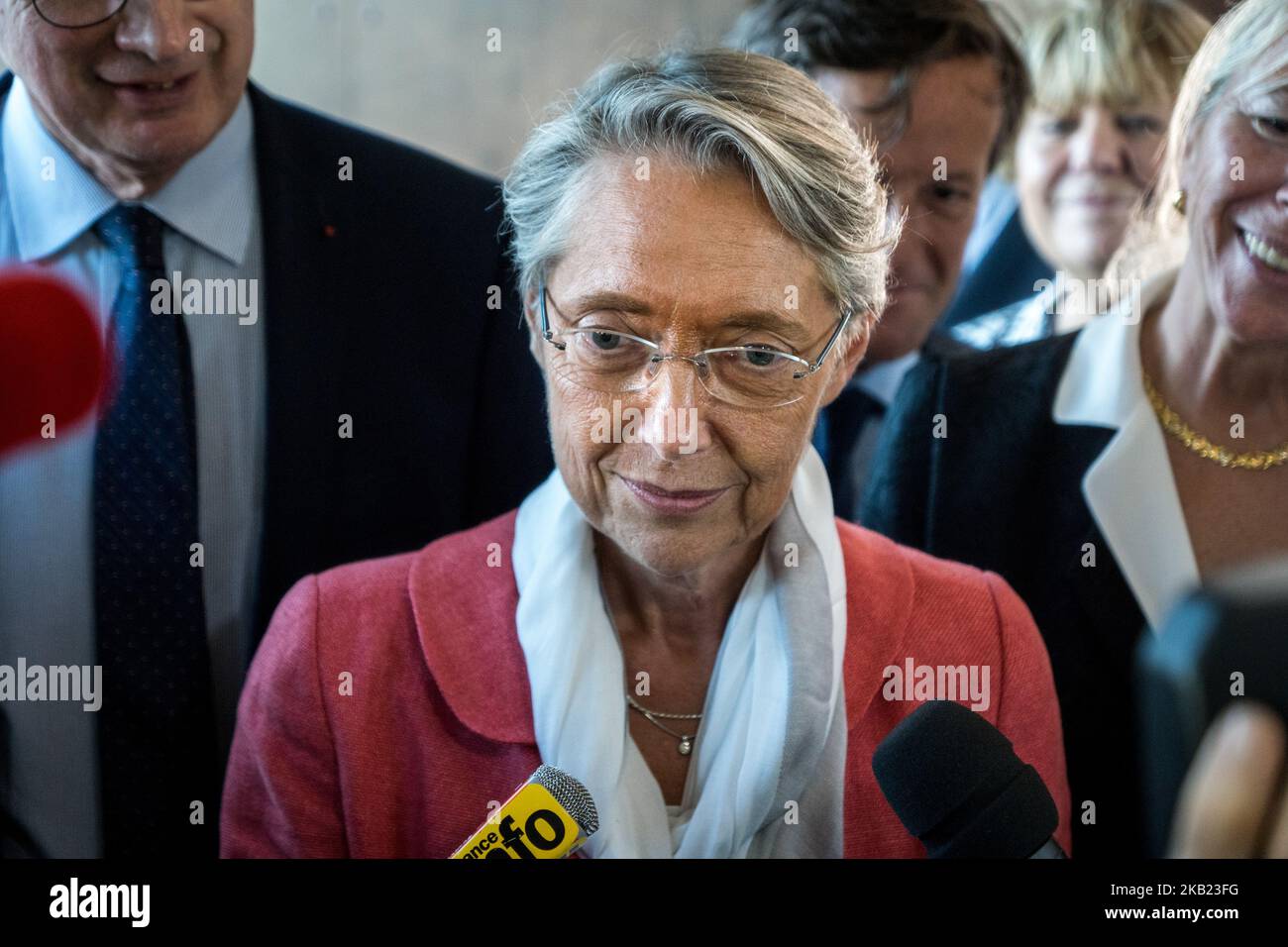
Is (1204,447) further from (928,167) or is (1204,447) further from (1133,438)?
(928,167)

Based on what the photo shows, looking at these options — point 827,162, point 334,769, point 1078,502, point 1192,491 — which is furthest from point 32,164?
point 1192,491

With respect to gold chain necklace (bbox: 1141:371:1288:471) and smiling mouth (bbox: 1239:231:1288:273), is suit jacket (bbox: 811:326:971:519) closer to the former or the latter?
gold chain necklace (bbox: 1141:371:1288:471)

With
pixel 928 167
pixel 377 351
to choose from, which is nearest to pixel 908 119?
pixel 928 167

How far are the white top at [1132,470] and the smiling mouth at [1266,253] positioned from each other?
0.11m

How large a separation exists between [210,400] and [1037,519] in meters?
1.07

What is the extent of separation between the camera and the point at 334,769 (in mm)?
1611

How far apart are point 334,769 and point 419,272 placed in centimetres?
62

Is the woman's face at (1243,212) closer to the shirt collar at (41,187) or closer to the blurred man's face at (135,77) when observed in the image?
the blurred man's face at (135,77)

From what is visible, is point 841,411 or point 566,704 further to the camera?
point 841,411

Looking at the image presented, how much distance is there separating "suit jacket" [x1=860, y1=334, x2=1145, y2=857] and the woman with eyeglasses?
61 mm

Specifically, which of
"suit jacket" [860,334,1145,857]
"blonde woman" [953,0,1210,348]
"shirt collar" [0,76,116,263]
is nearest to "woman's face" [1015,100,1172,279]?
"blonde woman" [953,0,1210,348]

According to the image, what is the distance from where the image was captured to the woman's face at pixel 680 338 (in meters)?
1.49

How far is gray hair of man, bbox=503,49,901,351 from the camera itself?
1.49 meters
